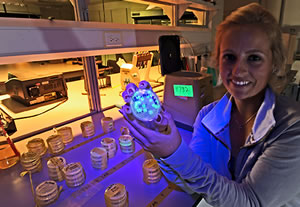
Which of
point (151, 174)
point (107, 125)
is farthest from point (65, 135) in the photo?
point (151, 174)

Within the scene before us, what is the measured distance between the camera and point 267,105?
1.89 feet

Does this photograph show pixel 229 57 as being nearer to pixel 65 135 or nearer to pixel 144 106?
pixel 144 106

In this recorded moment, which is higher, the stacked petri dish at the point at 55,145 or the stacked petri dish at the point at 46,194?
the stacked petri dish at the point at 55,145

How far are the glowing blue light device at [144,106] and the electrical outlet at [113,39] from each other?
35.4 inches

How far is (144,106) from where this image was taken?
1.35 feet

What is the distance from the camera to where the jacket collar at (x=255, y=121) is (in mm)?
540

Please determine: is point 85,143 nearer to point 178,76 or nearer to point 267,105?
point 178,76

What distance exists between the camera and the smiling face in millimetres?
560

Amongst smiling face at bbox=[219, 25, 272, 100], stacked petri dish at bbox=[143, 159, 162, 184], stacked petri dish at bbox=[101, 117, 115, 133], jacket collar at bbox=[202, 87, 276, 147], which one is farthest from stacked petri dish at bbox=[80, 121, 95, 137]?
smiling face at bbox=[219, 25, 272, 100]

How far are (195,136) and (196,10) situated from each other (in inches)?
77.3

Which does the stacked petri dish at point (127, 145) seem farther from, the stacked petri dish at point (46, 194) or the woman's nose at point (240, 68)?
the woman's nose at point (240, 68)

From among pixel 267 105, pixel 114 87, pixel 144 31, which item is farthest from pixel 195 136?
pixel 114 87

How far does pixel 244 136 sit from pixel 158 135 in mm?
443

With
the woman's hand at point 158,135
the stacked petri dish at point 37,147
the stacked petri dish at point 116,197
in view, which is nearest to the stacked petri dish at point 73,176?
the stacked petri dish at point 116,197
